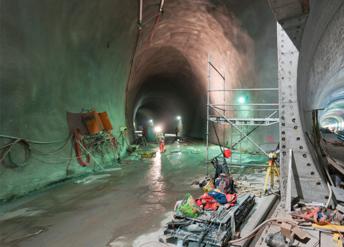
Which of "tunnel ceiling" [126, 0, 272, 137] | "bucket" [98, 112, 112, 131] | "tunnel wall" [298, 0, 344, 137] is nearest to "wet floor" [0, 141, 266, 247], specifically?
"bucket" [98, 112, 112, 131]

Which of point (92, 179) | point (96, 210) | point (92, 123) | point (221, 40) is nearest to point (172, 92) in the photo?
point (221, 40)

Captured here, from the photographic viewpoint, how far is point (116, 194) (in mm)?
5418

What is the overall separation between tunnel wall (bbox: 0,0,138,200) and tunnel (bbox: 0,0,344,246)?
30 mm

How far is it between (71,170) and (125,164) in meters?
2.42

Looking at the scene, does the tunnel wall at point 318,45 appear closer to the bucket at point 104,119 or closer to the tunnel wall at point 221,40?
the tunnel wall at point 221,40

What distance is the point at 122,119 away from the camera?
36.2ft

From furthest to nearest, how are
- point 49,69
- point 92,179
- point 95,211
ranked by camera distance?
point 92,179 < point 49,69 < point 95,211

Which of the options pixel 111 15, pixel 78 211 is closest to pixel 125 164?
pixel 78 211

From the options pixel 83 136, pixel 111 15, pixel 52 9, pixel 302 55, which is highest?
pixel 111 15

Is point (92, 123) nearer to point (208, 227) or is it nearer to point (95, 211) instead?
point (95, 211)

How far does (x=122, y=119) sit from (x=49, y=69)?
5.14 metres

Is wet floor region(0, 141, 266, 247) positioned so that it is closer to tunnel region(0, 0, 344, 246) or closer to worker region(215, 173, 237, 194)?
tunnel region(0, 0, 344, 246)

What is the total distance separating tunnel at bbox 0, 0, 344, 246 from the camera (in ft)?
12.7

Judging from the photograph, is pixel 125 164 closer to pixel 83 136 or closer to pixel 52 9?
pixel 83 136
